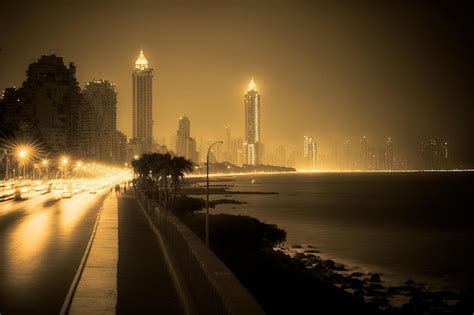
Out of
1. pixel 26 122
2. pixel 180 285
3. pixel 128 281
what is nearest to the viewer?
pixel 180 285

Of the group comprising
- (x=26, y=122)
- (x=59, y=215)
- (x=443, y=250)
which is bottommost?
(x=443, y=250)

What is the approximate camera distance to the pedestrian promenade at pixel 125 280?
14.6m

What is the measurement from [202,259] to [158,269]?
732cm

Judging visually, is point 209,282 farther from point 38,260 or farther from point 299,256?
point 299,256

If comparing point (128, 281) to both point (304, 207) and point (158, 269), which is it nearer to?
point (158, 269)

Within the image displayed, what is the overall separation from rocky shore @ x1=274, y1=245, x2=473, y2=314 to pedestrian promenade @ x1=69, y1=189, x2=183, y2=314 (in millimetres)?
10622

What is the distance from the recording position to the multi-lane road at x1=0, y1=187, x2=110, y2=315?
15.1 m

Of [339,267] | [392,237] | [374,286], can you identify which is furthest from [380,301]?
[392,237]

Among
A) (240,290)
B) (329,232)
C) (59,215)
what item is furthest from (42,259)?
(329,232)

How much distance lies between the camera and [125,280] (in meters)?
18.1

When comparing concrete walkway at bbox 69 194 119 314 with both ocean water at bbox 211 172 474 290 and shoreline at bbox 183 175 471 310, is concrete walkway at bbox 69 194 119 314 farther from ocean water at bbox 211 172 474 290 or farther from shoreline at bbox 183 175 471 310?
ocean water at bbox 211 172 474 290

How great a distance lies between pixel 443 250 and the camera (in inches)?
2119

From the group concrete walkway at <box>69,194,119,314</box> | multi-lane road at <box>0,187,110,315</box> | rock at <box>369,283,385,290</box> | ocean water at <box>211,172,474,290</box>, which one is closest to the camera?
concrete walkway at <box>69,194,119,314</box>

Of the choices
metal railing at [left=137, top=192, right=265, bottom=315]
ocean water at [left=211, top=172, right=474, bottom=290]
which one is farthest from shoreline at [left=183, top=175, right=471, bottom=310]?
metal railing at [left=137, top=192, right=265, bottom=315]
